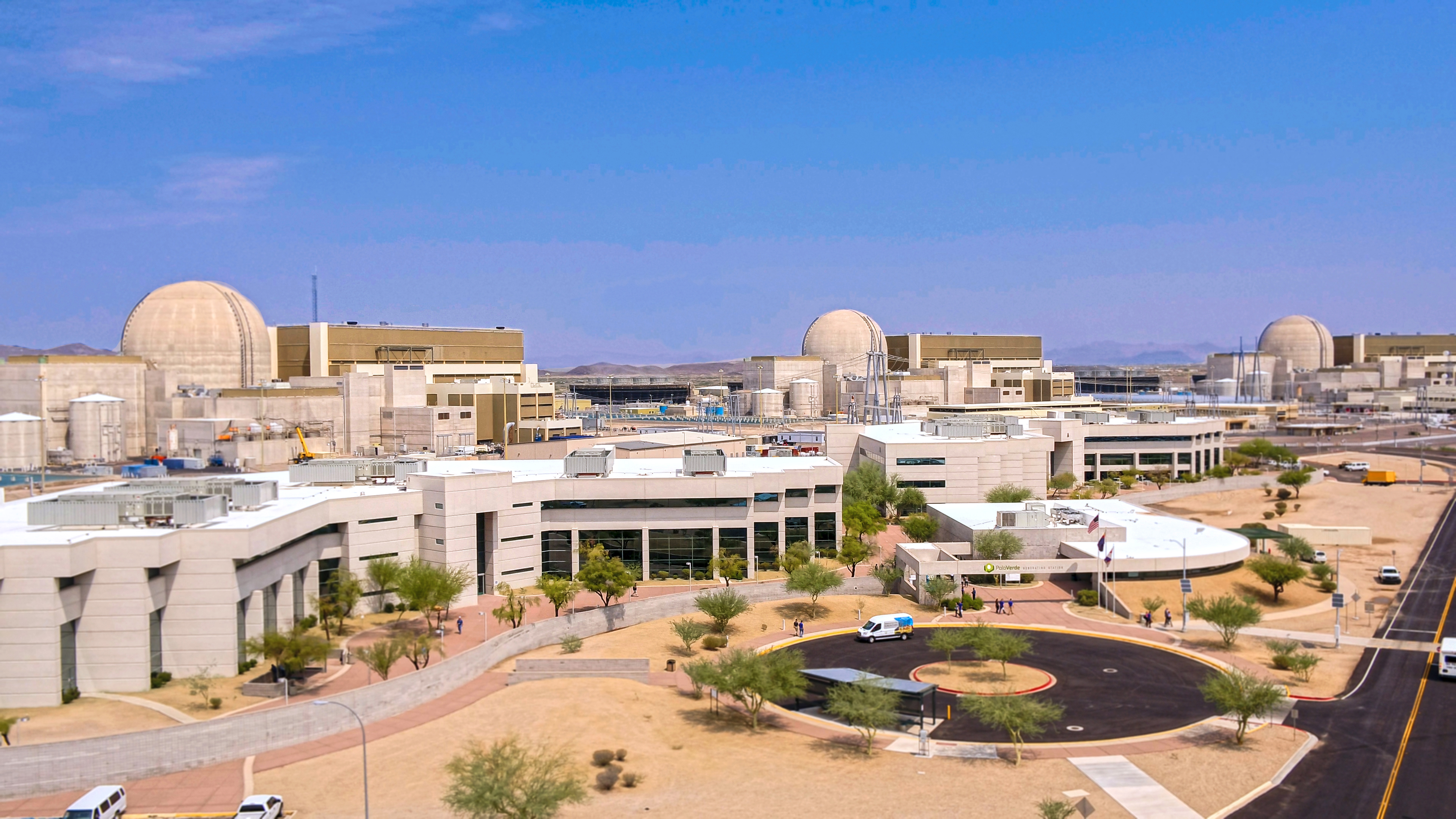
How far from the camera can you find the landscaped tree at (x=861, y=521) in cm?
7662

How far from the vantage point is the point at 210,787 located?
3484 centimetres

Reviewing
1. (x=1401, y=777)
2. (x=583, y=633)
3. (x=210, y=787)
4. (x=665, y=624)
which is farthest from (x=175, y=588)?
(x=1401, y=777)

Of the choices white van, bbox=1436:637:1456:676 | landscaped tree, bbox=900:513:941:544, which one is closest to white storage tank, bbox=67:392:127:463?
landscaped tree, bbox=900:513:941:544

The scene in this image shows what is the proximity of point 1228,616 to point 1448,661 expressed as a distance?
29.6ft

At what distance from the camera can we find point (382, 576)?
53906 millimetres

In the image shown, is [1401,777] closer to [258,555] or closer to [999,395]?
[258,555]

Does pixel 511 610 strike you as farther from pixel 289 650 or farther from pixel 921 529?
pixel 921 529

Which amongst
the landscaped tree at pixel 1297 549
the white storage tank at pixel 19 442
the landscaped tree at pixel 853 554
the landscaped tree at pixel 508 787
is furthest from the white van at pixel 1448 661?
the white storage tank at pixel 19 442

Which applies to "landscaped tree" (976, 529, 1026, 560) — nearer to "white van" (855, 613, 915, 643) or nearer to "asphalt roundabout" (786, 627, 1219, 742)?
"asphalt roundabout" (786, 627, 1219, 742)

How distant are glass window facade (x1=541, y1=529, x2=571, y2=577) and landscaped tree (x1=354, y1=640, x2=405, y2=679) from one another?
834 inches

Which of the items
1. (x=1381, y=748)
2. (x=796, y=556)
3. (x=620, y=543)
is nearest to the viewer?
(x=1381, y=748)

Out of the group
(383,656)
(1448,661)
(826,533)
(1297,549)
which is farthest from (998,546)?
(383,656)

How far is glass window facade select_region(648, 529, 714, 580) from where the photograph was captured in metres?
66.9

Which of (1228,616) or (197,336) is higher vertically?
(197,336)
